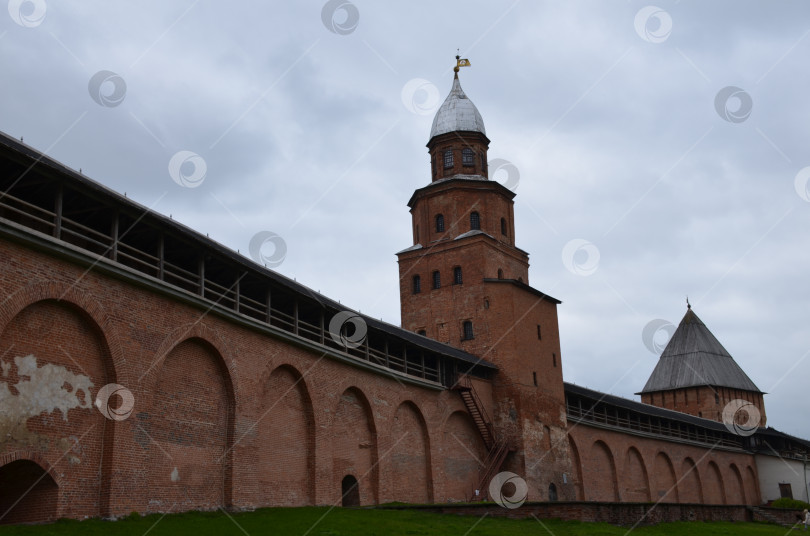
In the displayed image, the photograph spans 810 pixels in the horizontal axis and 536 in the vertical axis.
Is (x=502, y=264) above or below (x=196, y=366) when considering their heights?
above

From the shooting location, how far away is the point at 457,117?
142 feet

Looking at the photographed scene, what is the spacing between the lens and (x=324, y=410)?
25344mm

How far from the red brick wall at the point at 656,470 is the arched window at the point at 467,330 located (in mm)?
8103

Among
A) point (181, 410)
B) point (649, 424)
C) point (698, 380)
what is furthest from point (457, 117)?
point (698, 380)


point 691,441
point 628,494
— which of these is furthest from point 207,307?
point 691,441

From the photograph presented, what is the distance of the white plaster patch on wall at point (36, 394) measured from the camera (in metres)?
15.1

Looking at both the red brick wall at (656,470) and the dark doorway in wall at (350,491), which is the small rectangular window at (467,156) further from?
the dark doorway in wall at (350,491)

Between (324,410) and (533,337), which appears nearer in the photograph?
(324,410)

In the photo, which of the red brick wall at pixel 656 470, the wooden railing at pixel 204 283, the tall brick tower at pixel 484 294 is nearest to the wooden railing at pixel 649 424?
the red brick wall at pixel 656 470

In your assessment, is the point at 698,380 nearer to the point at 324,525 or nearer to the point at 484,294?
the point at 484,294

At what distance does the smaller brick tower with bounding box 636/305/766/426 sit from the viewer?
68875 mm

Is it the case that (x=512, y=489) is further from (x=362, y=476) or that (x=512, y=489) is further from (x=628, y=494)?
(x=628, y=494)

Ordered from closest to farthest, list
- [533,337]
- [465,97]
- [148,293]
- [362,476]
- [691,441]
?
1. [148,293]
2. [362,476]
3. [533,337]
4. [465,97]
5. [691,441]

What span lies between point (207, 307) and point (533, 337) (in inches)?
833
